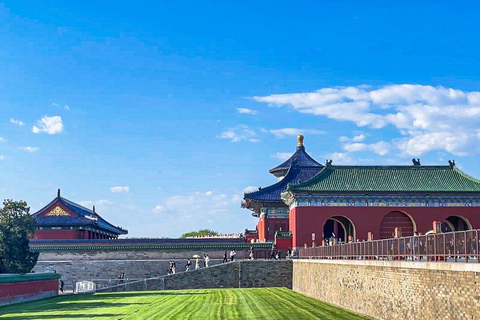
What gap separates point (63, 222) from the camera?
5150cm

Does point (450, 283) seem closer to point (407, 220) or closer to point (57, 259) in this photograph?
point (407, 220)

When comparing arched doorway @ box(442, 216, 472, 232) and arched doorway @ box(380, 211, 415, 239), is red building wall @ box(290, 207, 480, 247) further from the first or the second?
arched doorway @ box(442, 216, 472, 232)

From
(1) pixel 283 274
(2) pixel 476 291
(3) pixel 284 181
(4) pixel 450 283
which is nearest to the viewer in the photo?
Answer: (2) pixel 476 291

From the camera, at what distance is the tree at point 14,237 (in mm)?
33438

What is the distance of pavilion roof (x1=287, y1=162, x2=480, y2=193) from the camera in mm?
45031

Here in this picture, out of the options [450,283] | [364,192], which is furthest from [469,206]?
[450,283]

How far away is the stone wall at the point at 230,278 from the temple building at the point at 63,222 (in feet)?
39.5

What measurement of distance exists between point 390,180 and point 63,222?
24869mm

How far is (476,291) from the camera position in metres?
12.7

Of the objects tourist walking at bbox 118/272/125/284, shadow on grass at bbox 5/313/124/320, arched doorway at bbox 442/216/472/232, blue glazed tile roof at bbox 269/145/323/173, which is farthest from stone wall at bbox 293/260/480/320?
blue glazed tile roof at bbox 269/145/323/173

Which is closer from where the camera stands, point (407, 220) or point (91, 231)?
point (407, 220)

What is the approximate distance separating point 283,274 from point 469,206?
551 inches

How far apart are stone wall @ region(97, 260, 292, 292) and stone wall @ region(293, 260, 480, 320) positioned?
13.2 meters

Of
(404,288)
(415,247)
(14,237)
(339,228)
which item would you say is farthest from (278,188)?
(404,288)
